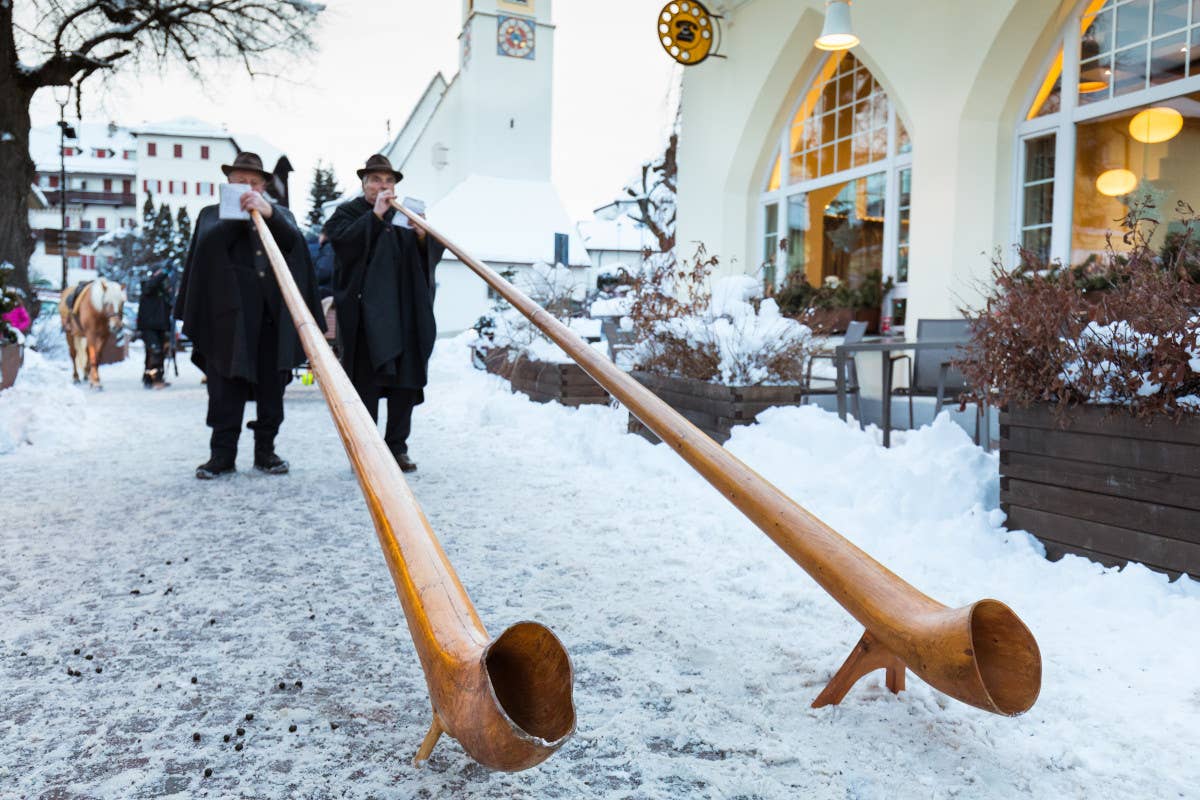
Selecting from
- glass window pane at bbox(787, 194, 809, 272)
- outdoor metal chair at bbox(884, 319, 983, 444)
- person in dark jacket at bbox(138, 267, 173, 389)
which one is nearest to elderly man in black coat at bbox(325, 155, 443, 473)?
outdoor metal chair at bbox(884, 319, 983, 444)

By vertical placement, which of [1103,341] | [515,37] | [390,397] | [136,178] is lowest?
[390,397]

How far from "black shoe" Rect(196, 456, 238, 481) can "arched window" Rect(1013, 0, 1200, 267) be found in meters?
6.12

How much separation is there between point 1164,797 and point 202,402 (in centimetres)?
1008

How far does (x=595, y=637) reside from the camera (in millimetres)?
2762

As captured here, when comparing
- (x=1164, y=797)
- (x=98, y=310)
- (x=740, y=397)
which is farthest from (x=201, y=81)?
(x=1164, y=797)

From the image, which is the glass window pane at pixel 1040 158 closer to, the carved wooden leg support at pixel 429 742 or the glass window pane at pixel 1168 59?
the glass window pane at pixel 1168 59

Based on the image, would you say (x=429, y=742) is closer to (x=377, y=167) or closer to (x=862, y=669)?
(x=862, y=669)

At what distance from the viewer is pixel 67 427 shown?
707 cm

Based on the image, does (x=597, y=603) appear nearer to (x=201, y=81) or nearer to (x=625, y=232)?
(x=201, y=81)

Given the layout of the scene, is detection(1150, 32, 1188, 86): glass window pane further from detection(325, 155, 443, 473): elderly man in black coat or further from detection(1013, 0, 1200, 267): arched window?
detection(325, 155, 443, 473): elderly man in black coat

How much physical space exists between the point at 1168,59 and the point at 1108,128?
636 mm

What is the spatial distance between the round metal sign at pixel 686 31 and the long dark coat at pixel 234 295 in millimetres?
6777

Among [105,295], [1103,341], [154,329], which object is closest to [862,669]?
[1103,341]

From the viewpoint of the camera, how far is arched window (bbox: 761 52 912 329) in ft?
30.8
